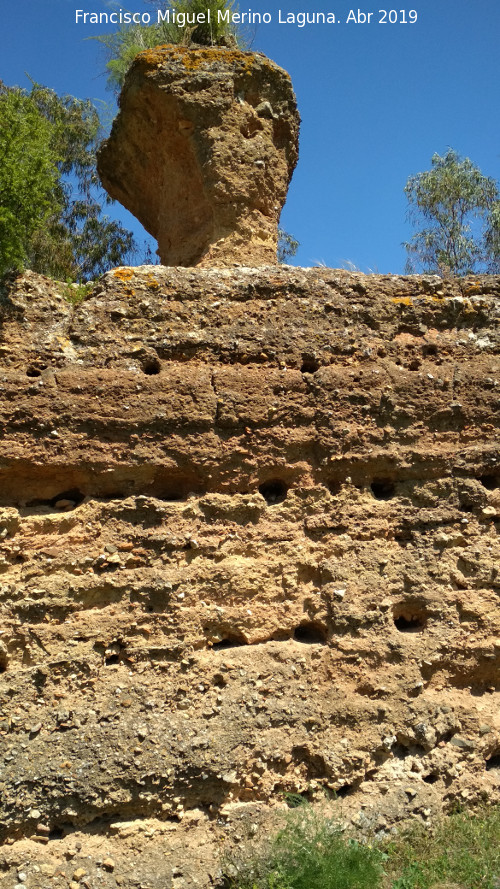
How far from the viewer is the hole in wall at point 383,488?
4.94m

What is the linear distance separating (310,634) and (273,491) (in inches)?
38.5

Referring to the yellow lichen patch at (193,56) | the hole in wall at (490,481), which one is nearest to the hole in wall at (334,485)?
Answer: the hole in wall at (490,481)

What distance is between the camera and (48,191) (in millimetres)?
5398

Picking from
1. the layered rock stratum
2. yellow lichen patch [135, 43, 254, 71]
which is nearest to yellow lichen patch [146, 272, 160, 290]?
the layered rock stratum

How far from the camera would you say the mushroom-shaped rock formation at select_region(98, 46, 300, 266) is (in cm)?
566

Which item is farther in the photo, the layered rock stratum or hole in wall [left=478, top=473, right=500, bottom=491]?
hole in wall [left=478, top=473, right=500, bottom=491]

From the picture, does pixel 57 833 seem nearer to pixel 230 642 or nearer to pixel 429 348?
pixel 230 642

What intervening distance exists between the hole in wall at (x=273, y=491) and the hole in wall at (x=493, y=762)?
2.19 meters

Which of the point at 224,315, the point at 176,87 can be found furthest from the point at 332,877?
the point at 176,87

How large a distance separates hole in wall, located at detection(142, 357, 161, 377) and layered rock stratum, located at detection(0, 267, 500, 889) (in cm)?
2

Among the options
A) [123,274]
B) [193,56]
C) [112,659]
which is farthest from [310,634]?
[193,56]

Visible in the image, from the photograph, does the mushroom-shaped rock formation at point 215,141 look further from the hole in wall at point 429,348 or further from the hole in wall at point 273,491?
the hole in wall at point 273,491

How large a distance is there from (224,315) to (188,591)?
72.9 inches

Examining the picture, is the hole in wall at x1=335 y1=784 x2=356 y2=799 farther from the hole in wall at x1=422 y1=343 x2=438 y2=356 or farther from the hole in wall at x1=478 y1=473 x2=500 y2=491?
the hole in wall at x1=422 y1=343 x2=438 y2=356
